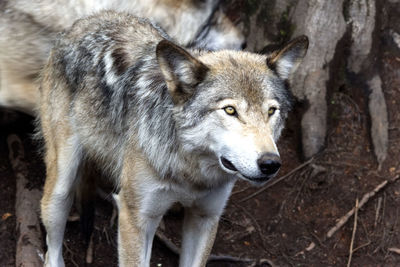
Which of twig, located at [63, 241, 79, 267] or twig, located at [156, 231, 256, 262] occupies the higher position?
twig, located at [156, 231, 256, 262]

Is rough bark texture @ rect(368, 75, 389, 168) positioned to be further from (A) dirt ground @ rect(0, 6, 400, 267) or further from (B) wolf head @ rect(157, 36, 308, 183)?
(B) wolf head @ rect(157, 36, 308, 183)

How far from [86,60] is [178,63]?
110cm

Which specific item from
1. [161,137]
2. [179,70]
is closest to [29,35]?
[161,137]

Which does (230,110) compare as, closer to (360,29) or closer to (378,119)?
(360,29)

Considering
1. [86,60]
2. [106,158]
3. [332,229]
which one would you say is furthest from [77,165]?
[332,229]

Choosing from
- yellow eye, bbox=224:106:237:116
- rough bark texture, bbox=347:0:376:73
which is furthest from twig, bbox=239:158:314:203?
yellow eye, bbox=224:106:237:116

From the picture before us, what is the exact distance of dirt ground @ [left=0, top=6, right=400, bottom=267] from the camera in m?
5.91

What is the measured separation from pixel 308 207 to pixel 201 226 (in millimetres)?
1954

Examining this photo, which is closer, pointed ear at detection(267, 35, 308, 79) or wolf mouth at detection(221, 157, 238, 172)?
wolf mouth at detection(221, 157, 238, 172)

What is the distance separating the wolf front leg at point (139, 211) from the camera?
4.17 metres

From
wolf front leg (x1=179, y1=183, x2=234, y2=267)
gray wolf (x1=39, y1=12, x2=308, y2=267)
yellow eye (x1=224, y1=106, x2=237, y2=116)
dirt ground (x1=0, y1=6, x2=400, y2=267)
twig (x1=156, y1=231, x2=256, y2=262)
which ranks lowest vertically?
twig (x1=156, y1=231, x2=256, y2=262)

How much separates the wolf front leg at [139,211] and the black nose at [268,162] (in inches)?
36.5

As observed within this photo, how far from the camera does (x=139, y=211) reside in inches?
167

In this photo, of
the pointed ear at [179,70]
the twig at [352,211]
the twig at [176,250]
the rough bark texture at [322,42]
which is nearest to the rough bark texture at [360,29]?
the rough bark texture at [322,42]
